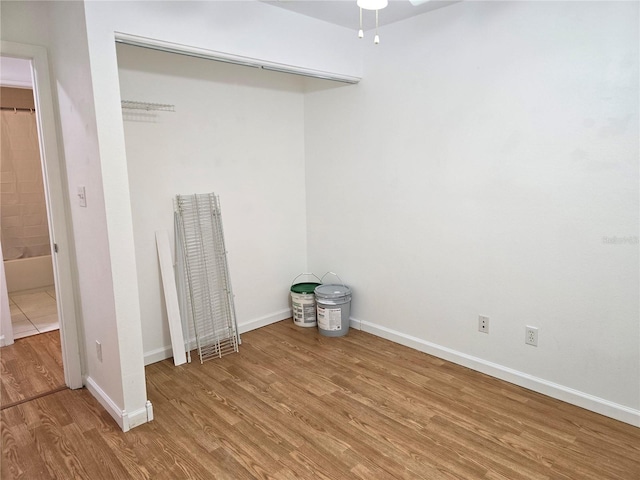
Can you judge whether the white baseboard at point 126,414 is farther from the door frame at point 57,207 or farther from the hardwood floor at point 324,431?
the door frame at point 57,207

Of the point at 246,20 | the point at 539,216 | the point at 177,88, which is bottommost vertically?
the point at 539,216

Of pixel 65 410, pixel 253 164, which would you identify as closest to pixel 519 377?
pixel 253 164

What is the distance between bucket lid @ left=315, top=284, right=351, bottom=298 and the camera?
367cm

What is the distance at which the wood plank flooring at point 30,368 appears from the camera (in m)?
2.91

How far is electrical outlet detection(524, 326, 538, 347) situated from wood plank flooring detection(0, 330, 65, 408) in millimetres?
3120

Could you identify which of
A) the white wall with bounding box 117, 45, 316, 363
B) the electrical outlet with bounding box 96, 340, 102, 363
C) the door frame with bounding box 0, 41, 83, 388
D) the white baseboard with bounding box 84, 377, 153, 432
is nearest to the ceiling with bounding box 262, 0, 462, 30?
A: the white wall with bounding box 117, 45, 316, 363

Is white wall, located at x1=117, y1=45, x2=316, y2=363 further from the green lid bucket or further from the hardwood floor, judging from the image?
the hardwood floor

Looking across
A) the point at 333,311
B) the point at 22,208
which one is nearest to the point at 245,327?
the point at 333,311

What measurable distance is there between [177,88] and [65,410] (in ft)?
7.50

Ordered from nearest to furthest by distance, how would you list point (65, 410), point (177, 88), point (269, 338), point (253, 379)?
point (65, 410), point (253, 379), point (177, 88), point (269, 338)

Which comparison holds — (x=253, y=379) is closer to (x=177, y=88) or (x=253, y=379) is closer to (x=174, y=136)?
(x=174, y=136)

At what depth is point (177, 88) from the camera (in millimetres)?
3199

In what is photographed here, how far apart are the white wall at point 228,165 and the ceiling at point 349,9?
30.5 inches

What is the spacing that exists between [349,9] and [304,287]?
2.32 meters
